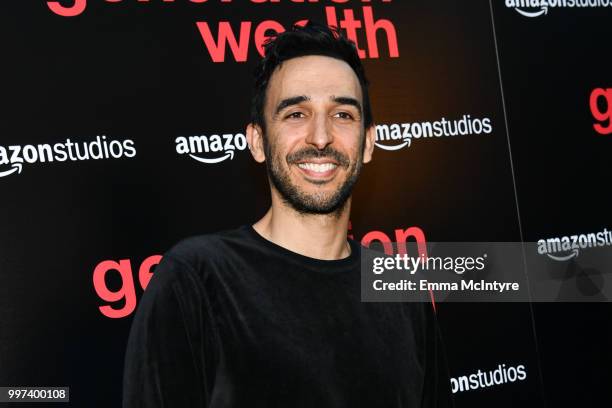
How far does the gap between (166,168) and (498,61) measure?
173cm

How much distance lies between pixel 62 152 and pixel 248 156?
2.43 ft

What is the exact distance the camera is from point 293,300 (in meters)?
1.53

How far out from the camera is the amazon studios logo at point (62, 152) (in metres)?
2.40

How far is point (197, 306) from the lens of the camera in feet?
4.73

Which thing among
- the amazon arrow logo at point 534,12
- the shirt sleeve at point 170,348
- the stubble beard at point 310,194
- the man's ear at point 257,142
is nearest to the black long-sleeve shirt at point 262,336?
the shirt sleeve at point 170,348

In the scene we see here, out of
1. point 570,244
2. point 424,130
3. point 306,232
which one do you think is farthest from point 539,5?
point 306,232

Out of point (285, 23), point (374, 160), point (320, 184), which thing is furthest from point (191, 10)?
point (320, 184)

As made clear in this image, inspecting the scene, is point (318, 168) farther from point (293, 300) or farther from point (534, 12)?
point (534, 12)

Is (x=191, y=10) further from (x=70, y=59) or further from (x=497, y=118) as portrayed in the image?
(x=497, y=118)

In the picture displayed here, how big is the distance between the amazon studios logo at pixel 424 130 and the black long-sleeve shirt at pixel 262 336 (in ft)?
4.46

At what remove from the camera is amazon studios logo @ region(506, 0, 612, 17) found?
3.20 metres

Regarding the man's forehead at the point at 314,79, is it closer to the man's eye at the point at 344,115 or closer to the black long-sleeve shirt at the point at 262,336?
the man's eye at the point at 344,115

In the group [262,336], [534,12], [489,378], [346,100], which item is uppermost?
[534,12]

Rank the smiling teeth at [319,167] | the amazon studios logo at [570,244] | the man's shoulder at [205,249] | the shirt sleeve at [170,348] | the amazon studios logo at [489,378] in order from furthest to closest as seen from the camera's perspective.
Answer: the amazon studios logo at [570,244] → the amazon studios logo at [489,378] → the smiling teeth at [319,167] → the man's shoulder at [205,249] → the shirt sleeve at [170,348]
